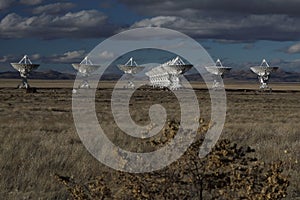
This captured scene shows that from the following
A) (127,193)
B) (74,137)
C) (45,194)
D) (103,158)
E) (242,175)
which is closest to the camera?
(242,175)

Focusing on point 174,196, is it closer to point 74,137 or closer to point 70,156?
point 70,156

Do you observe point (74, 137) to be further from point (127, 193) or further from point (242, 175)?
point (242, 175)

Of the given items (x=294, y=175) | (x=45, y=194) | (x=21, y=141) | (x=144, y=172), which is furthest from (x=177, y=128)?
(x=21, y=141)

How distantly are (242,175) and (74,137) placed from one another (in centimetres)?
1001

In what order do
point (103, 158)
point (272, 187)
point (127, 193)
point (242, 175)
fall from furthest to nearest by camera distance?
1. point (103, 158)
2. point (127, 193)
3. point (242, 175)
4. point (272, 187)

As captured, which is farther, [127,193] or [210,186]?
[127,193]

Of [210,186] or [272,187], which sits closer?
[272,187]

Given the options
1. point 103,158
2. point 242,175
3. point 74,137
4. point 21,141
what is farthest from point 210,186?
point 74,137

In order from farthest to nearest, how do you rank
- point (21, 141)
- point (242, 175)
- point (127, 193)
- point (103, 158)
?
point (21, 141)
point (103, 158)
point (127, 193)
point (242, 175)

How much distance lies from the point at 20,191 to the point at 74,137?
7042 millimetres

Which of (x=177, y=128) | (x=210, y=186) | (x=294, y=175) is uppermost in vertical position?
(x=177, y=128)

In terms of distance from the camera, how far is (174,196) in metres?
5.84

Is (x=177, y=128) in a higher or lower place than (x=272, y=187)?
higher

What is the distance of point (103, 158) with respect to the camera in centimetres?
1066
